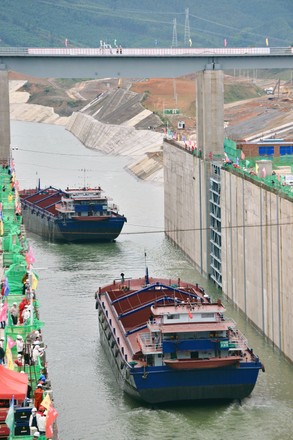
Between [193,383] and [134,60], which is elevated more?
[134,60]

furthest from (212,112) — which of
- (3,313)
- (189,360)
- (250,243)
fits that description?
(3,313)

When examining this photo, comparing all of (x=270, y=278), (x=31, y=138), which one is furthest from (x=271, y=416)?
(x=31, y=138)

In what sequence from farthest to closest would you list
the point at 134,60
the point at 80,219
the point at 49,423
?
the point at 80,219 < the point at 134,60 < the point at 49,423

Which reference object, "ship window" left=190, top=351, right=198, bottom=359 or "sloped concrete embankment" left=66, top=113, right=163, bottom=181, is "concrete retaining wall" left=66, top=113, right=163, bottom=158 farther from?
"ship window" left=190, top=351, right=198, bottom=359

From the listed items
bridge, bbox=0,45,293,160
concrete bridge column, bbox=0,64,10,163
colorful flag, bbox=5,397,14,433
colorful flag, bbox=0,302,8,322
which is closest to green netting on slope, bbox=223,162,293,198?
bridge, bbox=0,45,293,160

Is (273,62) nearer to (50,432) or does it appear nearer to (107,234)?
(107,234)

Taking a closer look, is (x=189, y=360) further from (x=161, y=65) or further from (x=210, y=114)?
(x=161, y=65)
